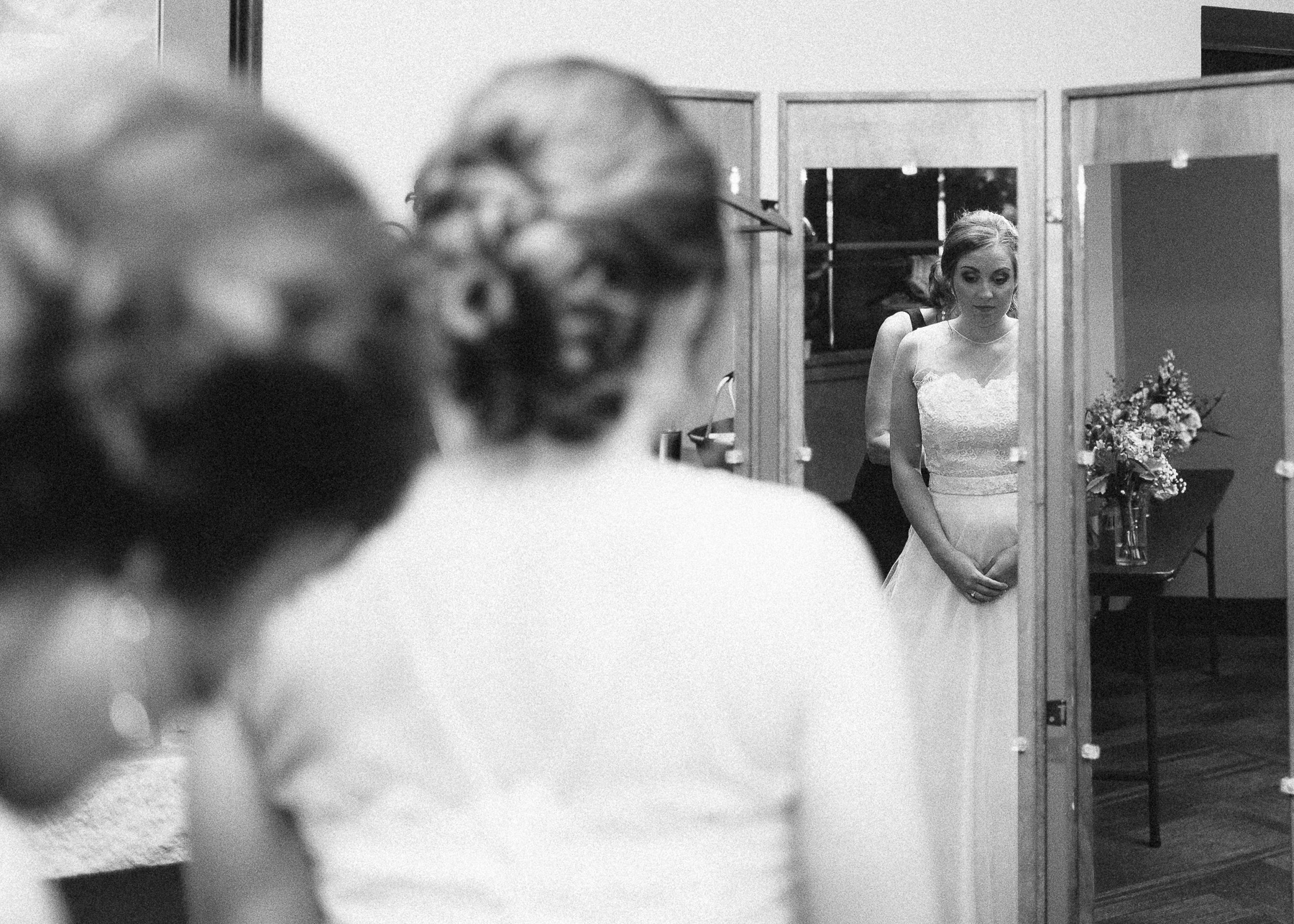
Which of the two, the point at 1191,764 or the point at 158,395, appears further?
the point at 1191,764

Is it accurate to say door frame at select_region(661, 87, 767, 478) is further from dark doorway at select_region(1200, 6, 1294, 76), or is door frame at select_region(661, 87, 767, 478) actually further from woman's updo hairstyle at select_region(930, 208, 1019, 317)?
dark doorway at select_region(1200, 6, 1294, 76)

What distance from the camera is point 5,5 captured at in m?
2.05

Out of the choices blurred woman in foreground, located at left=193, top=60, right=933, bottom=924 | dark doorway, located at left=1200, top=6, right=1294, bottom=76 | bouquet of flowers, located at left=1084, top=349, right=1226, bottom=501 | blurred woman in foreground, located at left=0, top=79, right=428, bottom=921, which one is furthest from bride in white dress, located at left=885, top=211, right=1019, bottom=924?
blurred woman in foreground, located at left=0, top=79, right=428, bottom=921

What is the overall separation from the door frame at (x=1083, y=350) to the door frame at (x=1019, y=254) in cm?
5

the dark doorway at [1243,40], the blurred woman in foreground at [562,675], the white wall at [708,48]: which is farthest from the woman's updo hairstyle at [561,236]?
the dark doorway at [1243,40]

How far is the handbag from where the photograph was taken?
8.34 feet

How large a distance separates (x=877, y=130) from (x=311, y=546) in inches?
93.0

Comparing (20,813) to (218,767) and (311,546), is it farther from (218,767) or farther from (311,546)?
(218,767)

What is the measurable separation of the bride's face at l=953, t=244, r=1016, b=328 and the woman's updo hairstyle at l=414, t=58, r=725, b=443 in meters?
1.99

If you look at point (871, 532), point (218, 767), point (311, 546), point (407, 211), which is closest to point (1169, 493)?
point (871, 532)

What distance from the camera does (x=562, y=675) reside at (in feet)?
2.64

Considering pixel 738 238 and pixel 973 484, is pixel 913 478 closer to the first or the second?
pixel 973 484

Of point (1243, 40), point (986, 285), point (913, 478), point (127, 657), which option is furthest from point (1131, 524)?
point (127, 657)

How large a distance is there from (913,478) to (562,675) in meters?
1.98
